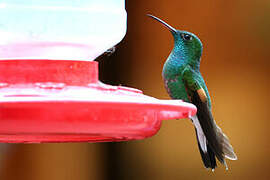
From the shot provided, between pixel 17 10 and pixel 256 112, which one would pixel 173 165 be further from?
pixel 17 10

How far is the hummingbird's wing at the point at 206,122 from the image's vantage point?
3.20m

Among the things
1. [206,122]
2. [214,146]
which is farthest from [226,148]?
[206,122]

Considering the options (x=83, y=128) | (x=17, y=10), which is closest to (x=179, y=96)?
(x=17, y=10)

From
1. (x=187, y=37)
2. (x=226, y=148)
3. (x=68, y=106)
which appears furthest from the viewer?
(x=187, y=37)

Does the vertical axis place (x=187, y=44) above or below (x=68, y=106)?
below

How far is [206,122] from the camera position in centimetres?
342

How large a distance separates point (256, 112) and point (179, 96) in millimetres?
2011

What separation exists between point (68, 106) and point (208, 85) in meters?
3.73

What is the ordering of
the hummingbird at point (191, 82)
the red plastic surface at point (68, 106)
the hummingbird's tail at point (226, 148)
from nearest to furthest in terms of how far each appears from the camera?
the red plastic surface at point (68, 106) < the hummingbird's tail at point (226, 148) < the hummingbird at point (191, 82)

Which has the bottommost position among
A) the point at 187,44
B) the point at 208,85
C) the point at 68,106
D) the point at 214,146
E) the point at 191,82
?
the point at 208,85

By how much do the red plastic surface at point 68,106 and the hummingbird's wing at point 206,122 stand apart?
1177 millimetres

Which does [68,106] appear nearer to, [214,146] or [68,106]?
[68,106]

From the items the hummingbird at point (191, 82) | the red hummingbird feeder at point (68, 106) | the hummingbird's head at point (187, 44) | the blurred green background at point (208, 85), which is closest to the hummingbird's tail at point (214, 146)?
the hummingbird at point (191, 82)

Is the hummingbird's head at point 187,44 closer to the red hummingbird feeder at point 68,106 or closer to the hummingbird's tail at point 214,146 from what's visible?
the hummingbird's tail at point 214,146
